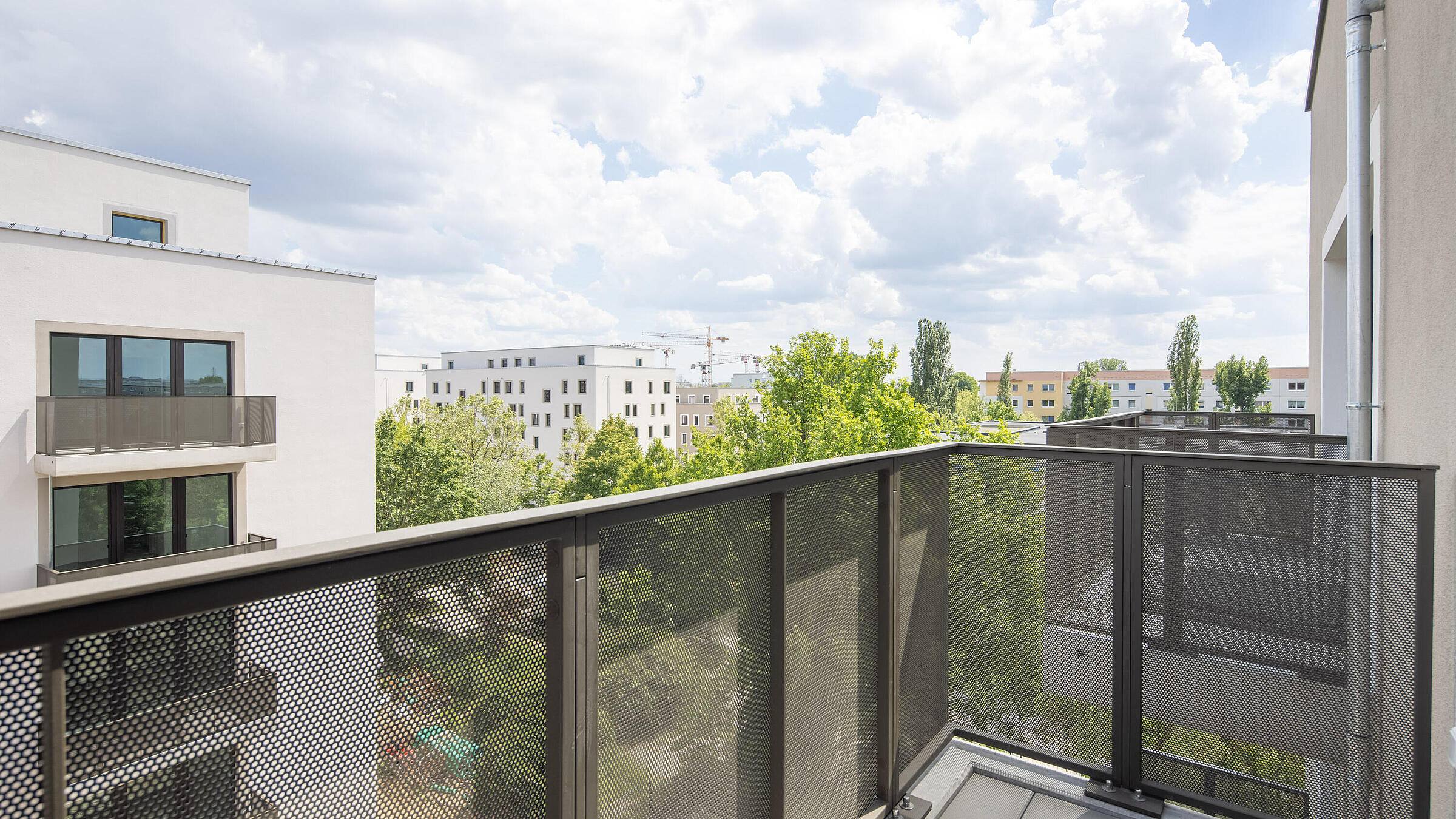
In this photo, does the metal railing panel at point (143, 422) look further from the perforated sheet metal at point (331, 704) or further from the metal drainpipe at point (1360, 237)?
the metal drainpipe at point (1360, 237)

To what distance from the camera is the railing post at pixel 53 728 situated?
73 centimetres

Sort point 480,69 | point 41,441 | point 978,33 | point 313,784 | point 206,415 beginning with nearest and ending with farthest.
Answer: point 313,784, point 41,441, point 206,415, point 978,33, point 480,69

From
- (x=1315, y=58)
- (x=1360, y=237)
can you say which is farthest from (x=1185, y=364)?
(x=1360, y=237)

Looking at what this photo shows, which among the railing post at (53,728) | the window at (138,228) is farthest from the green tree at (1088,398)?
the railing post at (53,728)

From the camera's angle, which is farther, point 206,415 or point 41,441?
point 206,415

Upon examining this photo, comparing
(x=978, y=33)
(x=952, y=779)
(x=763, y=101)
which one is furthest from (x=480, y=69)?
(x=952, y=779)

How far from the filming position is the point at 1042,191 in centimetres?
6234

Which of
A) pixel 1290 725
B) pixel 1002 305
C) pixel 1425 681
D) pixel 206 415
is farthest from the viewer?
pixel 1002 305

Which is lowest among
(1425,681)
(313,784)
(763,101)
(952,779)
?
(952,779)

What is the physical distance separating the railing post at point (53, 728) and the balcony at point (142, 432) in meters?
12.7

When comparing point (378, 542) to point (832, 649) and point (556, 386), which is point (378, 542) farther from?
point (556, 386)

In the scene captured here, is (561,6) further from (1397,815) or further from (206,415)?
(1397,815)

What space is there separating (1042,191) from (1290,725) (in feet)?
227

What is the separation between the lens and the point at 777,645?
1958 millimetres
